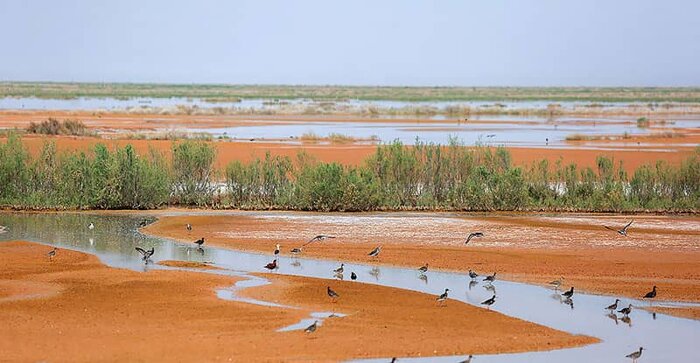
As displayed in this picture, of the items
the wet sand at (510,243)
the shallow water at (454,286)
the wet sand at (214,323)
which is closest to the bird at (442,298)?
the wet sand at (214,323)

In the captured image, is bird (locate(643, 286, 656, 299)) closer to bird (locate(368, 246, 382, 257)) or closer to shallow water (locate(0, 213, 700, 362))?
shallow water (locate(0, 213, 700, 362))

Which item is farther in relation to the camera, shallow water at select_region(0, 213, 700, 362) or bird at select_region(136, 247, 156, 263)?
bird at select_region(136, 247, 156, 263)

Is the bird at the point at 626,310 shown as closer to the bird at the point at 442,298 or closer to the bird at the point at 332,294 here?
the bird at the point at 442,298

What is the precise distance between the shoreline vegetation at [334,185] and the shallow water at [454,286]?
1722 millimetres

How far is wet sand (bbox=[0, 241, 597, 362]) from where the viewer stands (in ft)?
47.5

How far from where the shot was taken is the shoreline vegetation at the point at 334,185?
30.5m

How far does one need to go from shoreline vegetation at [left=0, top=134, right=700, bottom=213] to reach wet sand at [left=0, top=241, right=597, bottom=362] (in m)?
10.1

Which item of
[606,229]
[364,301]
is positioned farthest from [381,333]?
[606,229]

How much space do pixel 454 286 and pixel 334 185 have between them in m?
11.0

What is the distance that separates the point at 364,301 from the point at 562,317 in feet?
11.0

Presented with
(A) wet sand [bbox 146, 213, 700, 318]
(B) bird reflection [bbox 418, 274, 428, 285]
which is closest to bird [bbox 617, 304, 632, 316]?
(A) wet sand [bbox 146, 213, 700, 318]

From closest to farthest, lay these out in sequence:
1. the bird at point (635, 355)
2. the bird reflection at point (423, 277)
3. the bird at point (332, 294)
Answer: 1. the bird at point (635, 355)
2. the bird at point (332, 294)
3. the bird reflection at point (423, 277)

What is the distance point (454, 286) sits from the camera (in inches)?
786

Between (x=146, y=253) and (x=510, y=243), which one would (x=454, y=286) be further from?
(x=146, y=253)
